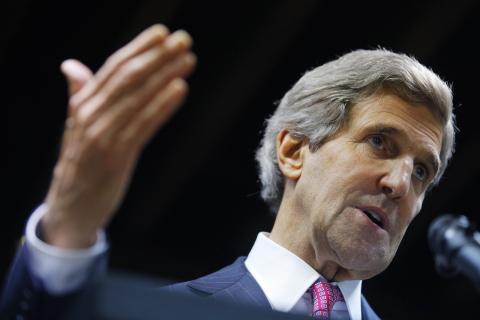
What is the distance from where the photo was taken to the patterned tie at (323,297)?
4.11 feet

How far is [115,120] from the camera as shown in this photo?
76 cm

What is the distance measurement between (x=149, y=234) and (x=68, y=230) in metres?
2.88

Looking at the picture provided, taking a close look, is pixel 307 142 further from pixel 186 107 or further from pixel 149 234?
pixel 149 234

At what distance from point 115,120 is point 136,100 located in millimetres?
31

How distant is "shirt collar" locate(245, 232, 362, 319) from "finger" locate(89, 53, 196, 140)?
635 millimetres

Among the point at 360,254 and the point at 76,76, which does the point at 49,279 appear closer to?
the point at 76,76

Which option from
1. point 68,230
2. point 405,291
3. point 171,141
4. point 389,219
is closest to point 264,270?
point 389,219

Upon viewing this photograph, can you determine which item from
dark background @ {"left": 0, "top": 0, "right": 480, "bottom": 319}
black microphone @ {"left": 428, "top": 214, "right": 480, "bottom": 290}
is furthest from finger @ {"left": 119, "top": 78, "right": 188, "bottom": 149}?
dark background @ {"left": 0, "top": 0, "right": 480, "bottom": 319}

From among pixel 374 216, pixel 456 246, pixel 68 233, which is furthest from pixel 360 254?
pixel 68 233

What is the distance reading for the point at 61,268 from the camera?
763 millimetres

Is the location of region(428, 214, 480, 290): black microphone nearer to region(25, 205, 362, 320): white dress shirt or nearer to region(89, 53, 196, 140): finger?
region(25, 205, 362, 320): white dress shirt

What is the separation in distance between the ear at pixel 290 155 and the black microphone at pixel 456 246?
435 millimetres

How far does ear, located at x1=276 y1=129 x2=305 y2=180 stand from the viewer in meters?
1.48

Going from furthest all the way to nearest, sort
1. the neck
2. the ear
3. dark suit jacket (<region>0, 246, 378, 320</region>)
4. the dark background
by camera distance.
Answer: the dark background < the ear < the neck < dark suit jacket (<region>0, 246, 378, 320</region>)
